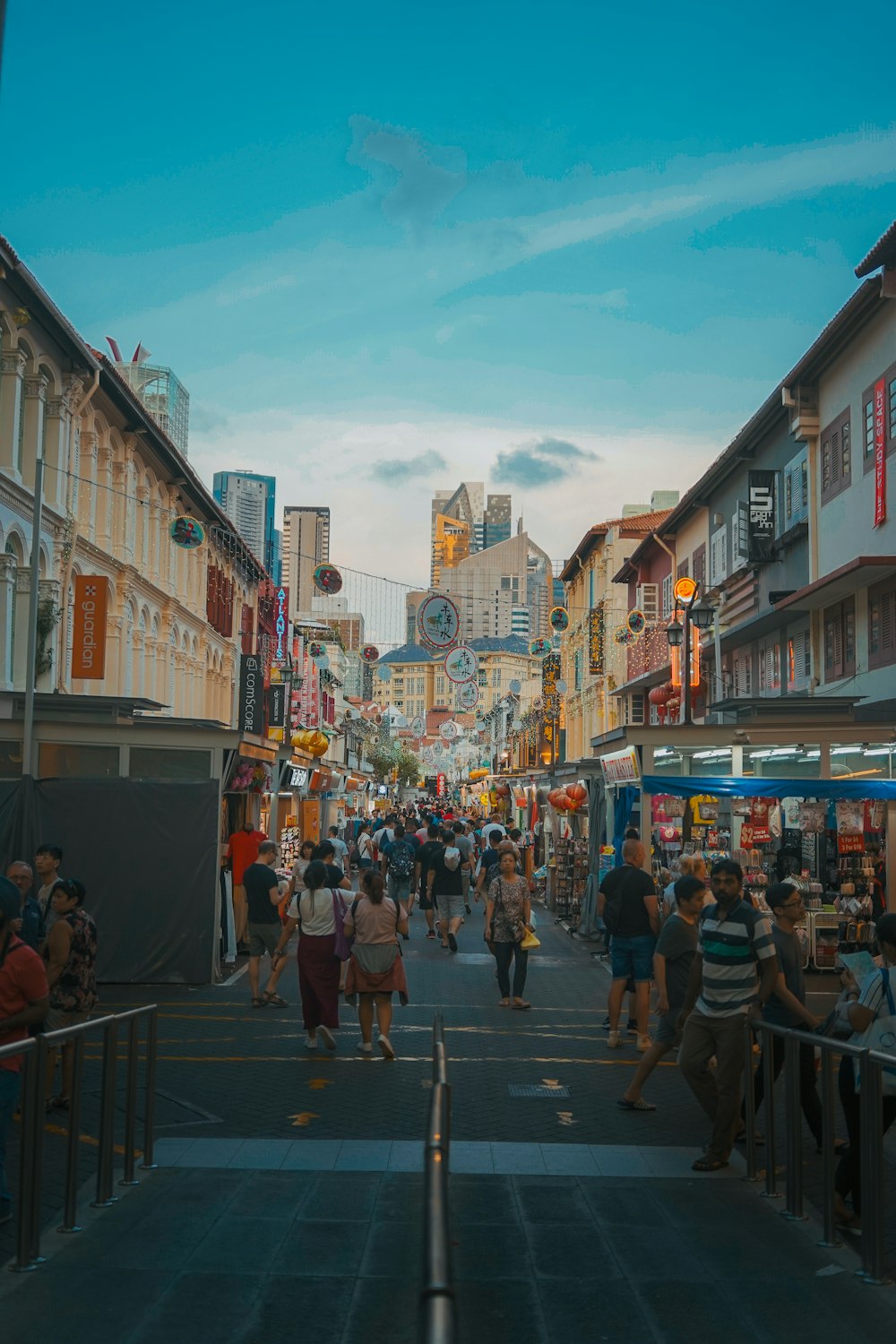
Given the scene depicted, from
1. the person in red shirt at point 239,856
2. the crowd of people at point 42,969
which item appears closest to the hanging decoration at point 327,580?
the person in red shirt at point 239,856

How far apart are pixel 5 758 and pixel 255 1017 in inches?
219

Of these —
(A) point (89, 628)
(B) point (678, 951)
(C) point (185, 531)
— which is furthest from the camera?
(C) point (185, 531)

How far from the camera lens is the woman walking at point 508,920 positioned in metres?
14.1

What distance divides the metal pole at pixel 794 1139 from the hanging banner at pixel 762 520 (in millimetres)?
21170

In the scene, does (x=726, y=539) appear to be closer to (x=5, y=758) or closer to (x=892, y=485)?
(x=892, y=485)

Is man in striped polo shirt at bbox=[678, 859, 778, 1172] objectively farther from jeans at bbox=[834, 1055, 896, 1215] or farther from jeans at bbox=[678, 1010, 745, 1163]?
jeans at bbox=[834, 1055, 896, 1215]

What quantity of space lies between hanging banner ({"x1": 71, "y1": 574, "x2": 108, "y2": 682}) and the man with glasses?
16.9m

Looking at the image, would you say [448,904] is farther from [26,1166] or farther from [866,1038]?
[26,1166]

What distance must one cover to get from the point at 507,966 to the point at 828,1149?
816 cm

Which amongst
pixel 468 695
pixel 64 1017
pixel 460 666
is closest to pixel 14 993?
pixel 64 1017

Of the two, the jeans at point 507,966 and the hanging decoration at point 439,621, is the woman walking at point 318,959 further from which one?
the hanging decoration at point 439,621

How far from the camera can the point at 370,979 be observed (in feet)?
37.1

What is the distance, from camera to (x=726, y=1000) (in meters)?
8.05

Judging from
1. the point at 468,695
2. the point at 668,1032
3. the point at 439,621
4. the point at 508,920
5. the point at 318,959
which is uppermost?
the point at 468,695
